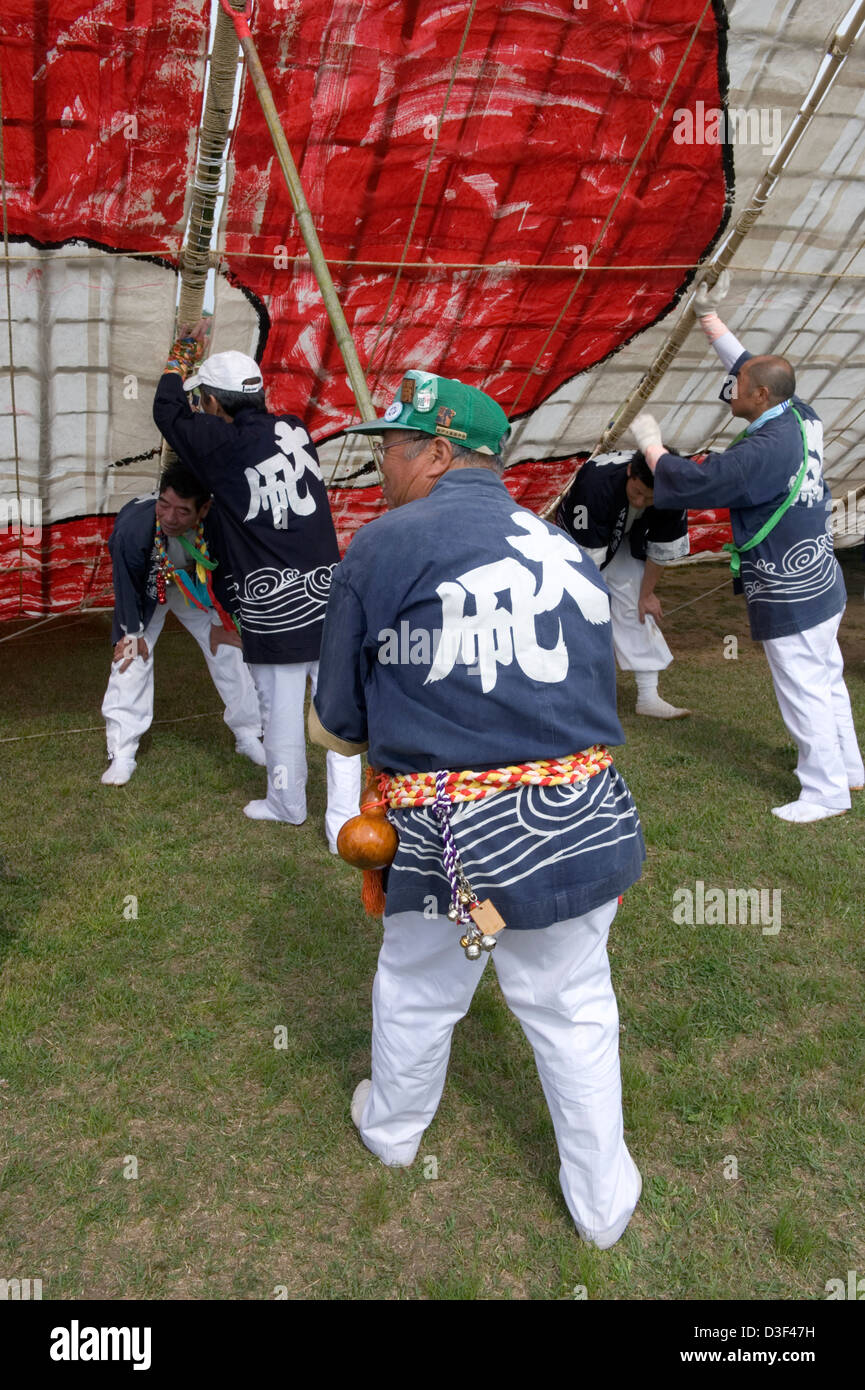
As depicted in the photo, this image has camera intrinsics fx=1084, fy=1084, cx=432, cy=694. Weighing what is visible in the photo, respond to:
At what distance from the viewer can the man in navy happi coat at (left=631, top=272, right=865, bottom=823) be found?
4.38 m

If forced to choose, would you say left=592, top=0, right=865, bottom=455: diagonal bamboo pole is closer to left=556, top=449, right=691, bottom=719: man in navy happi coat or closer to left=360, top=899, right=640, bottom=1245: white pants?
left=556, top=449, right=691, bottom=719: man in navy happi coat

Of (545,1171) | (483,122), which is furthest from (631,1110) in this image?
(483,122)

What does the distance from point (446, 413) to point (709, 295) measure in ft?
9.61

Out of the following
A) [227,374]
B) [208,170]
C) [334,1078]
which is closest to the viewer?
[334,1078]

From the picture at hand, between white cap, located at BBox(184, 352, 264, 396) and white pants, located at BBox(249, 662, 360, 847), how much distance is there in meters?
1.03

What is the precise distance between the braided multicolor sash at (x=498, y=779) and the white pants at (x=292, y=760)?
192 centimetres

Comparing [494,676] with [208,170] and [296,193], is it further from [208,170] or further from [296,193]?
[208,170]

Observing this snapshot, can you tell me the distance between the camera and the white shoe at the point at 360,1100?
2.70 metres

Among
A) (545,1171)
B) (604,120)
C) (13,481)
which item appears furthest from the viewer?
(13,481)

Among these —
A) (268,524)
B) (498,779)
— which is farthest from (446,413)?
(268,524)

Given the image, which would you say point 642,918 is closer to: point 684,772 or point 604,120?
point 684,772

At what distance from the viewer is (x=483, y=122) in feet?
12.7

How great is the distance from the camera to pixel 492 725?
204 cm

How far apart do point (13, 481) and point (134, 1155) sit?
292 cm
